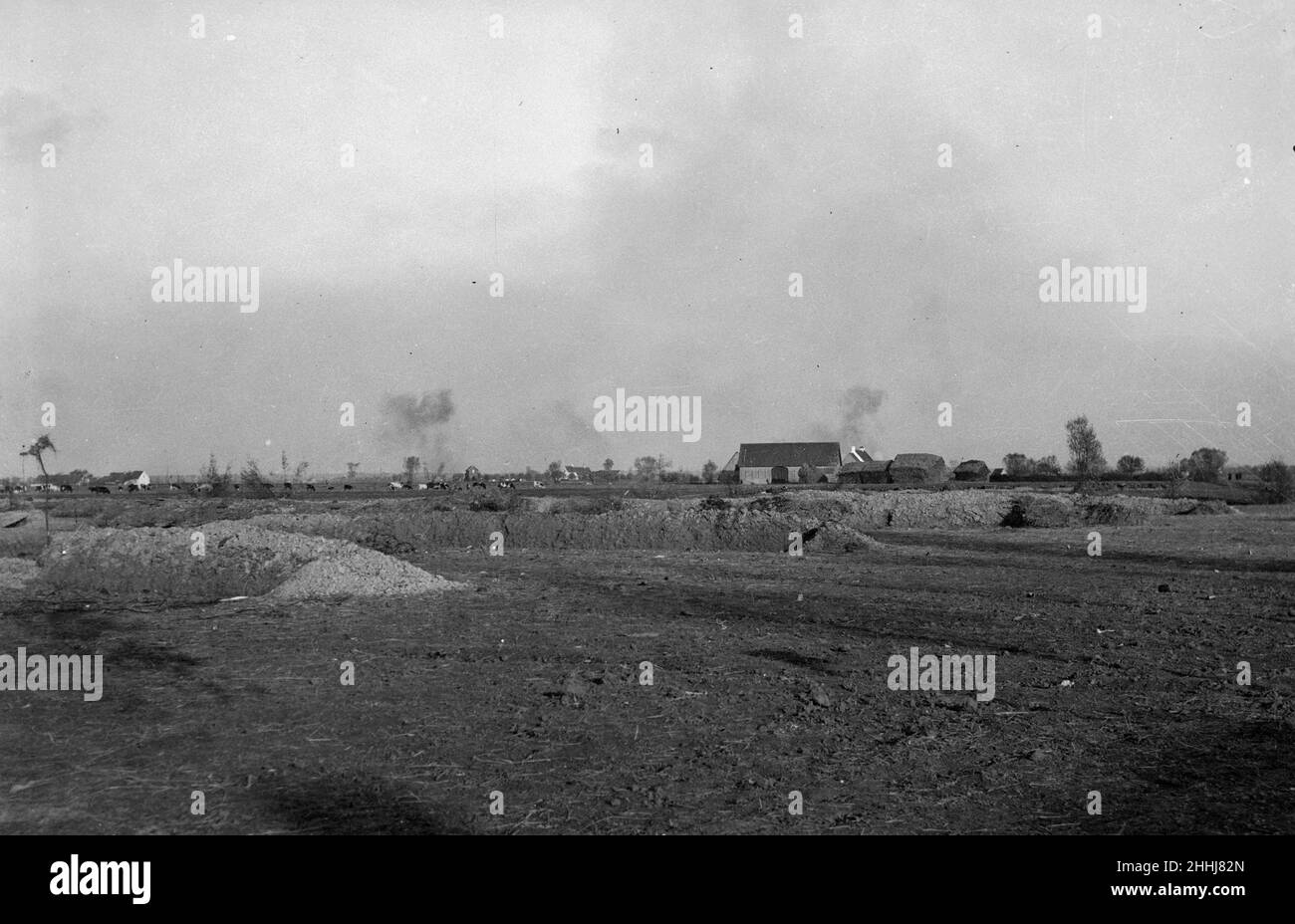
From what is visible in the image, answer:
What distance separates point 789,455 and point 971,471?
1574 cm

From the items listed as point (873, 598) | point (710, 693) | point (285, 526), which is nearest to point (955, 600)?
point (873, 598)

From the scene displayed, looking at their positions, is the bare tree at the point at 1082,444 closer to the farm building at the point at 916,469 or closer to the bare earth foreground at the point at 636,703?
the farm building at the point at 916,469

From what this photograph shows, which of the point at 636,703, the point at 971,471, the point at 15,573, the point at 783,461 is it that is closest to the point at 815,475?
the point at 783,461

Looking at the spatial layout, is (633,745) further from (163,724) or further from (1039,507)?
(1039,507)

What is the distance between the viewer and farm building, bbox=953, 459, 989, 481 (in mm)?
75481

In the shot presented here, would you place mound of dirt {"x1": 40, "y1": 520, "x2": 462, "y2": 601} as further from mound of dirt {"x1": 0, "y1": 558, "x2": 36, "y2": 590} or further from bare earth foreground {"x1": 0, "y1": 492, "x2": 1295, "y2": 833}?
mound of dirt {"x1": 0, "y1": 558, "x2": 36, "y2": 590}

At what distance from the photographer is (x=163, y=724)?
6.83 metres

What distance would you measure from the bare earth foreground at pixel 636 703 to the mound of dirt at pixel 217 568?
7cm

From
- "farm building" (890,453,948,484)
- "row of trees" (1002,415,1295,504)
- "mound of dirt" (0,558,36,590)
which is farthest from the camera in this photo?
"farm building" (890,453,948,484)

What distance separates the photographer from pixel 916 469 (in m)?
68.9

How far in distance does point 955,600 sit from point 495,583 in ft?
26.1

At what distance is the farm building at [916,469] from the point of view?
6850 cm

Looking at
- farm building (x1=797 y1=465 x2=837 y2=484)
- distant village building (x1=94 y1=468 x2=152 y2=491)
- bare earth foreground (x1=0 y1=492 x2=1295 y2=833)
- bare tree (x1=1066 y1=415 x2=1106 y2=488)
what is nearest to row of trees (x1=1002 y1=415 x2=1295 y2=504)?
bare tree (x1=1066 y1=415 x2=1106 y2=488)

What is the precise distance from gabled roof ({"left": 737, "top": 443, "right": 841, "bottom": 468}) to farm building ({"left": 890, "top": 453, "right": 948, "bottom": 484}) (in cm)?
629
